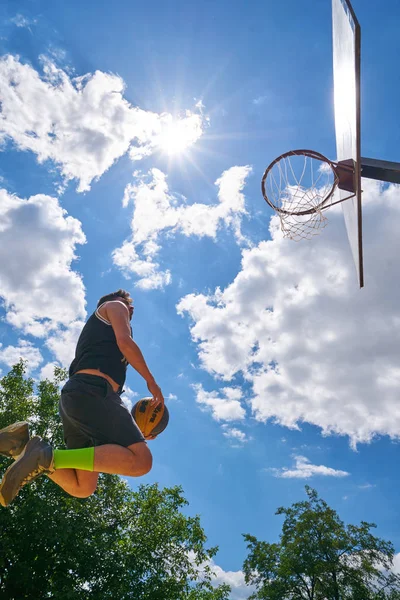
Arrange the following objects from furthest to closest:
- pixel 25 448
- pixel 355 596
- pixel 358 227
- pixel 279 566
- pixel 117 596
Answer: pixel 279 566
pixel 355 596
pixel 117 596
pixel 358 227
pixel 25 448

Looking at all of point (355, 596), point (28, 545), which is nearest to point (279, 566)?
point (355, 596)

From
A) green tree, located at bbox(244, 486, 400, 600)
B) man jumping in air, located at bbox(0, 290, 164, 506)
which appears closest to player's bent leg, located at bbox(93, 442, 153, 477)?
man jumping in air, located at bbox(0, 290, 164, 506)

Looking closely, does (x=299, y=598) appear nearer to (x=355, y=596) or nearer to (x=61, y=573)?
(x=355, y=596)

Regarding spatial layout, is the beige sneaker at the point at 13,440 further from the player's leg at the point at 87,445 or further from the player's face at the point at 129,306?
the player's face at the point at 129,306

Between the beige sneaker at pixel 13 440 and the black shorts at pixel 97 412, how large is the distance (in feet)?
1.25

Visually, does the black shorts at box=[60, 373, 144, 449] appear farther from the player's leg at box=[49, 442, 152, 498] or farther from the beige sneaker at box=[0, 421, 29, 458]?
the beige sneaker at box=[0, 421, 29, 458]

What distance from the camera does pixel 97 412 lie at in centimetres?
379

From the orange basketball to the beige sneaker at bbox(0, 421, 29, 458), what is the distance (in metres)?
1.22

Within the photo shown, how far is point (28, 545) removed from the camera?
19.2 metres

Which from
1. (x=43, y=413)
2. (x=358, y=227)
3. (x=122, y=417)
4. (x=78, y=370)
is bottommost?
(x=122, y=417)

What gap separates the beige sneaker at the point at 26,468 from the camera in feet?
11.5

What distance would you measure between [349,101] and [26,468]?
20.3 ft

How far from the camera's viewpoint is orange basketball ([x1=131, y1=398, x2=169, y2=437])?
4.67 m

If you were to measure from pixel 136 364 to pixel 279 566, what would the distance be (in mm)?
35782
